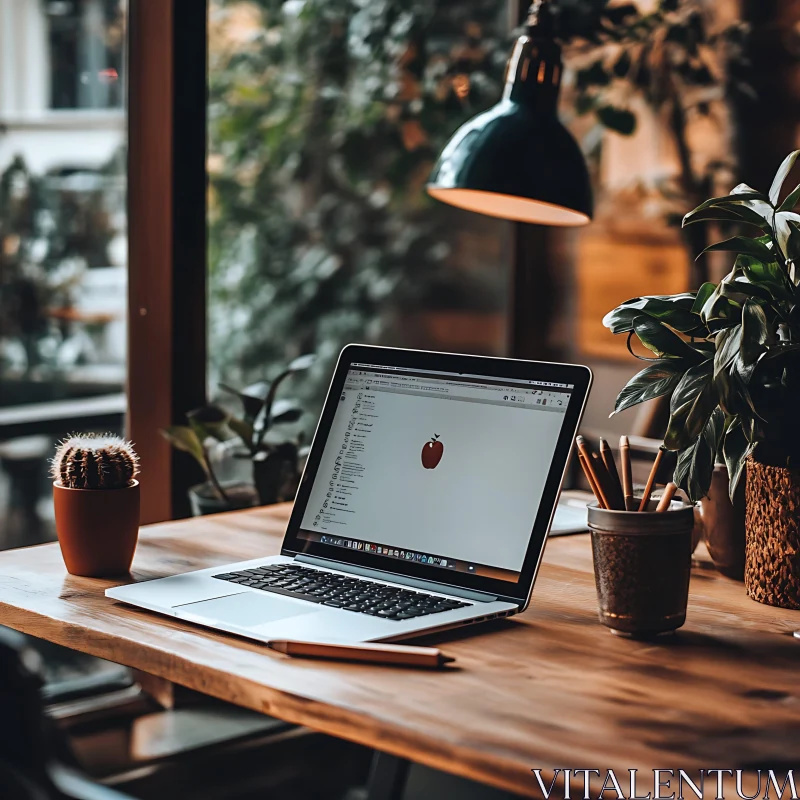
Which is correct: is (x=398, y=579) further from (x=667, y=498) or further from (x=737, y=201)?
(x=737, y=201)

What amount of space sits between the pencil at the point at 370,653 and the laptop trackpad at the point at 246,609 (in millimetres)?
85

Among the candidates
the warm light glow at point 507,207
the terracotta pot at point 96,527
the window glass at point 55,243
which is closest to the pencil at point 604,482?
the terracotta pot at point 96,527

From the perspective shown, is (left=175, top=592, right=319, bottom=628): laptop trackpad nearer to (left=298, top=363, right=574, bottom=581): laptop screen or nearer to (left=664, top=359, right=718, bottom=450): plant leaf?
(left=298, top=363, right=574, bottom=581): laptop screen

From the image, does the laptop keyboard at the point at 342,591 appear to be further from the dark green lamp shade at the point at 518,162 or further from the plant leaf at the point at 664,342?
the dark green lamp shade at the point at 518,162

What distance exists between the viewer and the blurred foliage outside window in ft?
8.53

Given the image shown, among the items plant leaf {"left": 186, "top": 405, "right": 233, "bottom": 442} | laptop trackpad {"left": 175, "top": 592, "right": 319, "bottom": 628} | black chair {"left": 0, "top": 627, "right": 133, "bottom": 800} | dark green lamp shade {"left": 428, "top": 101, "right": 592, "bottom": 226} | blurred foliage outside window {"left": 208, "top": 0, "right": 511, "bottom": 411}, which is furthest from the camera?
blurred foliage outside window {"left": 208, "top": 0, "right": 511, "bottom": 411}

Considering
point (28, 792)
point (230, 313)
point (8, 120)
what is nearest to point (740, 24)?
point (230, 313)

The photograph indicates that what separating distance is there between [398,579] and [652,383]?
0.34m

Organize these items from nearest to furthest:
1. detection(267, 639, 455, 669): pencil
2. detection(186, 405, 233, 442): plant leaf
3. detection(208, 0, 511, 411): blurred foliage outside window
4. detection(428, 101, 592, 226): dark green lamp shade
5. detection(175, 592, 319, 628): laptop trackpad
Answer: detection(267, 639, 455, 669): pencil → detection(175, 592, 319, 628): laptop trackpad → detection(428, 101, 592, 226): dark green lamp shade → detection(186, 405, 233, 442): plant leaf → detection(208, 0, 511, 411): blurred foliage outside window

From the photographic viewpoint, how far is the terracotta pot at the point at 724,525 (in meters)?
1.23

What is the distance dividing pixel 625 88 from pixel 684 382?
2.07 metres

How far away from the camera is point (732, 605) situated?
1.13 meters

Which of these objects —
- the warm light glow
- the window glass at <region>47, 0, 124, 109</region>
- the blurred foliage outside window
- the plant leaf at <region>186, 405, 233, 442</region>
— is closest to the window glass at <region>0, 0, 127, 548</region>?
the window glass at <region>47, 0, 124, 109</region>

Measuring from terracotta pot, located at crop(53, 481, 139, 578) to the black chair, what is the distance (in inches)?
16.9
